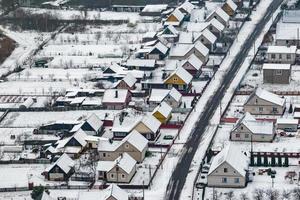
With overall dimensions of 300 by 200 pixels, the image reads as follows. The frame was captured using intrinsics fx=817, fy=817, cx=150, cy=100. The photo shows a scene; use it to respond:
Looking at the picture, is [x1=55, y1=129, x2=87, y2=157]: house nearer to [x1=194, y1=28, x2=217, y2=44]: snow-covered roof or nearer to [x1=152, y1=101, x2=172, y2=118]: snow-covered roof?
[x1=152, y1=101, x2=172, y2=118]: snow-covered roof

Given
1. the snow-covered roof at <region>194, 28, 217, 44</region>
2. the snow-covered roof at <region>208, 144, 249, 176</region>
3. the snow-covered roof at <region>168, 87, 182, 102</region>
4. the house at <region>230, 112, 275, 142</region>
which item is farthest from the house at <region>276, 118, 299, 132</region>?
the snow-covered roof at <region>194, 28, 217, 44</region>

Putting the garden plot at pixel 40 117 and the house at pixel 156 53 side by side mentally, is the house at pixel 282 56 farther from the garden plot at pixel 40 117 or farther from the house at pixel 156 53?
the garden plot at pixel 40 117

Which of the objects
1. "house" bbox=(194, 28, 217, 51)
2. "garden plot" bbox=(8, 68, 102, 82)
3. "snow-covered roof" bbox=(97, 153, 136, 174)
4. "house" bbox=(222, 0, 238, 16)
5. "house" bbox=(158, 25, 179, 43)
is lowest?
"snow-covered roof" bbox=(97, 153, 136, 174)

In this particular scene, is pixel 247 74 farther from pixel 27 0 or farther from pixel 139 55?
pixel 27 0

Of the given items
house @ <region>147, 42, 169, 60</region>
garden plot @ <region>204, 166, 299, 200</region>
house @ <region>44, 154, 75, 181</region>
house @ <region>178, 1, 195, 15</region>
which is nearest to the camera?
garden plot @ <region>204, 166, 299, 200</region>

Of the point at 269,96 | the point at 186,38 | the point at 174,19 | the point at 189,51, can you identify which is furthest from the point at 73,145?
the point at 174,19

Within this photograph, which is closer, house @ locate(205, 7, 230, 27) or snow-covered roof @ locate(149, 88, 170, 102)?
snow-covered roof @ locate(149, 88, 170, 102)
